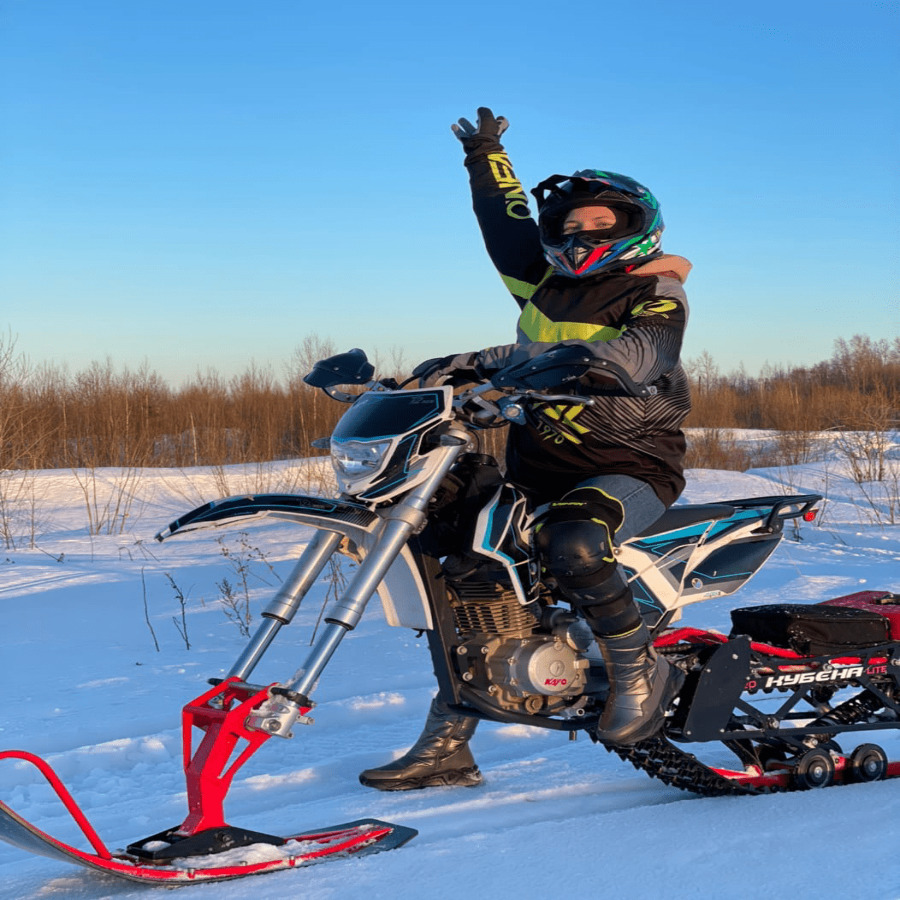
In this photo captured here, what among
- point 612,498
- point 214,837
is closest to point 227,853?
point 214,837

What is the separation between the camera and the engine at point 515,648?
3.21 meters

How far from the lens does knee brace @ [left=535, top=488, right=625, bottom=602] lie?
297cm

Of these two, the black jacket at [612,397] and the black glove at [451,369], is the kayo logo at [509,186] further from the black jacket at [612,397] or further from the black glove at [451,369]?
the black glove at [451,369]

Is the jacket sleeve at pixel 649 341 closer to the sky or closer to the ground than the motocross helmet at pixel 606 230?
closer to the ground

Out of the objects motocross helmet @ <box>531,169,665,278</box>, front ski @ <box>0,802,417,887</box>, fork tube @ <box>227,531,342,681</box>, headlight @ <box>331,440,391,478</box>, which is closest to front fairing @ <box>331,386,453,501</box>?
headlight @ <box>331,440,391,478</box>

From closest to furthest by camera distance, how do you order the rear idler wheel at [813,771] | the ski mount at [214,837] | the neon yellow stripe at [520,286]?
the ski mount at [214,837], the rear idler wheel at [813,771], the neon yellow stripe at [520,286]

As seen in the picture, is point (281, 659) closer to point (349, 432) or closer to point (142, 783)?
point (142, 783)

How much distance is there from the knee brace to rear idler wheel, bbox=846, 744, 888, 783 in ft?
4.38

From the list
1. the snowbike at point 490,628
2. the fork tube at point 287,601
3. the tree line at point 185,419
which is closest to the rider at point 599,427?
the snowbike at point 490,628

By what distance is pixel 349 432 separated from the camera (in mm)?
2938

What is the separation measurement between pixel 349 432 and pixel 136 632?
4022 millimetres

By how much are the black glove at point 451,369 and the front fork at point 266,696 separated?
0.57m

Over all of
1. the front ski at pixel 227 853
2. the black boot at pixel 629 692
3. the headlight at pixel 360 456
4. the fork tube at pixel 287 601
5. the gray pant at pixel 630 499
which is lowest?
the front ski at pixel 227 853

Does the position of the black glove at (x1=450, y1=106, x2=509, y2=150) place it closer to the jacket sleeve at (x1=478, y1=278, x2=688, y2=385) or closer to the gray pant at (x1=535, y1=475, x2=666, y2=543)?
the jacket sleeve at (x1=478, y1=278, x2=688, y2=385)
